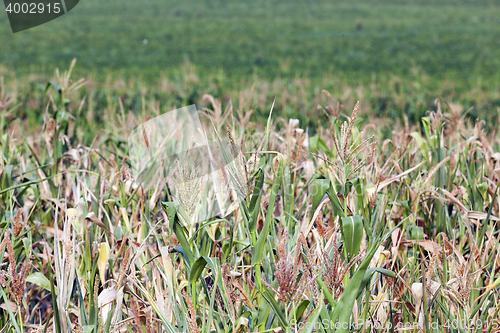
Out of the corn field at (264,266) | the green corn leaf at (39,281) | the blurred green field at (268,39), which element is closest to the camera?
the corn field at (264,266)

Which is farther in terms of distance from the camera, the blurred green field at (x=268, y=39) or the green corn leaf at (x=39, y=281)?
the blurred green field at (x=268, y=39)

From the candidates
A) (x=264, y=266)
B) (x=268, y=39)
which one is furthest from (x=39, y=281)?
(x=268, y=39)

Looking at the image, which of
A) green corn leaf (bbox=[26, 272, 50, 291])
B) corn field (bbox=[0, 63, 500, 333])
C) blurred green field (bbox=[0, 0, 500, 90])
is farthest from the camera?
blurred green field (bbox=[0, 0, 500, 90])

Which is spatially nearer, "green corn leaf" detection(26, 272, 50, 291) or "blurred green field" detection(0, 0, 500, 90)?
"green corn leaf" detection(26, 272, 50, 291)

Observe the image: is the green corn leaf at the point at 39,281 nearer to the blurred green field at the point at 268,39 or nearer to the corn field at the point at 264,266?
the corn field at the point at 264,266

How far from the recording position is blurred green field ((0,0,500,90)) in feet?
77.7

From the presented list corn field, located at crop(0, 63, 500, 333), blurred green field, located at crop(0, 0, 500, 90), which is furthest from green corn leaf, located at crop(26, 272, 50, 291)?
blurred green field, located at crop(0, 0, 500, 90)

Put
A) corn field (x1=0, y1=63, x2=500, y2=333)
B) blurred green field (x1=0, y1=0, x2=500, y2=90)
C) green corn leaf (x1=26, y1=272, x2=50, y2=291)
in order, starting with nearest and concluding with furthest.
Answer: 1. corn field (x1=0, y1=63, x2=500, y2=333)
2. green corn leaf (x1=26, y1=272, x2=50, y2=291)
3. blurred green field (x1=0, y1=0, x2=500, y2=90)

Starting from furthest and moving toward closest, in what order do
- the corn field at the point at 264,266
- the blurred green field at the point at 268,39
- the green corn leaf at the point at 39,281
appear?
1. the blurred green field at the point at 268,39
2. the green corn leaf at the point at 39,281
3. the corn field at the point at 264,266

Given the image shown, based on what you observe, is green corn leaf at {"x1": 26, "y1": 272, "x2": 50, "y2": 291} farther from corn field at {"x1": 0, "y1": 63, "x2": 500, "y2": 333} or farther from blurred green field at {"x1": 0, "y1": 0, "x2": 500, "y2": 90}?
blurred green field at {"x1": 0, "y1": 0, "x2": 500, "y2": 90}

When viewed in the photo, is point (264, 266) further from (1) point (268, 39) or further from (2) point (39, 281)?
(1) point (268, 39)

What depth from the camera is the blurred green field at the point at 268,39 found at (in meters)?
23.7

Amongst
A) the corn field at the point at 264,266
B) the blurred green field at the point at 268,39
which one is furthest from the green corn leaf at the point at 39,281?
the blurred green field at the point at 268,39

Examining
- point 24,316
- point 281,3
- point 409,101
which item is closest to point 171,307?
point 24,316
